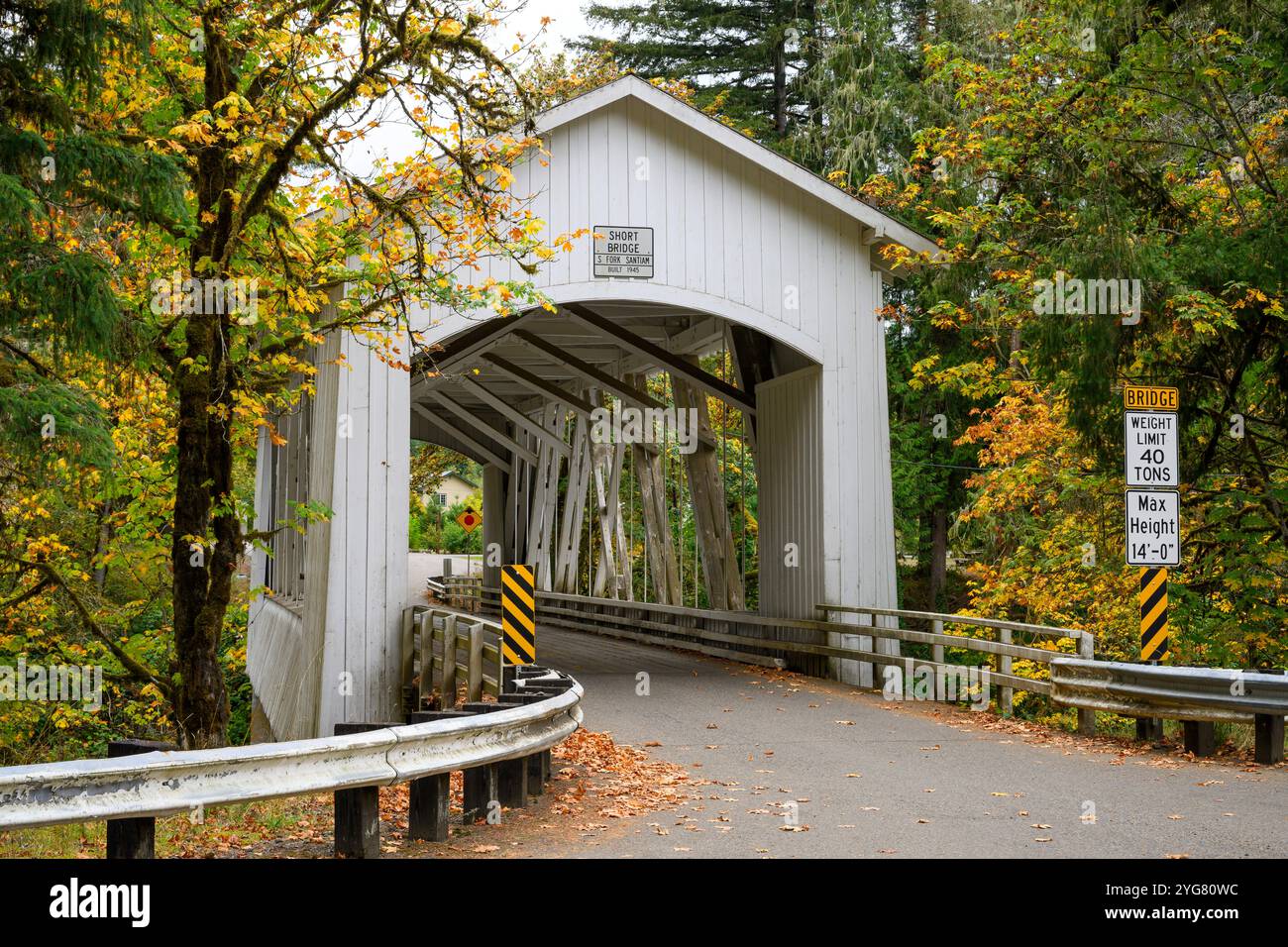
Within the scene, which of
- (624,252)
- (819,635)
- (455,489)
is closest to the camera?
(624,252)

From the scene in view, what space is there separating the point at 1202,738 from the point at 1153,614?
111 centimetres

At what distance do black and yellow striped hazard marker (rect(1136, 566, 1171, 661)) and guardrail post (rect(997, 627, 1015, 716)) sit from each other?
5.28 feet

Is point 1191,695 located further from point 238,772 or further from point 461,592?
point 461,592

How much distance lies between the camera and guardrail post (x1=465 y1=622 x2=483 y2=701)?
405 inches

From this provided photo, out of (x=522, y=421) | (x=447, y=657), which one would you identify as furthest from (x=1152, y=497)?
(x=522, y=421)

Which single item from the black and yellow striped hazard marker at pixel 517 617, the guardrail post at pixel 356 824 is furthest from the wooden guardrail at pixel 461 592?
the guardrail post at pixel 356 824

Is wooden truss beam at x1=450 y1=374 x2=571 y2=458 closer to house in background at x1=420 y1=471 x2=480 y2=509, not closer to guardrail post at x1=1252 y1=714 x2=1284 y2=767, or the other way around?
guardrail post at x1=1252 y1=714 x2=1284 y2=767

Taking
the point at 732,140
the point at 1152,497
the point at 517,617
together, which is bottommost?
the point at 517,617

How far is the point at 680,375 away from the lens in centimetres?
1838

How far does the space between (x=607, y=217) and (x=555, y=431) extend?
13.2 m

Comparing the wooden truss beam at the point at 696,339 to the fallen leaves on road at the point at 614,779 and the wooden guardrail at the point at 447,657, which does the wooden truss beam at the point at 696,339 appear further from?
the fallen leaves on road at the point at 614,779

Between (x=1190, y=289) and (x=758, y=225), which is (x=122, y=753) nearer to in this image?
(x=1190, y=289)

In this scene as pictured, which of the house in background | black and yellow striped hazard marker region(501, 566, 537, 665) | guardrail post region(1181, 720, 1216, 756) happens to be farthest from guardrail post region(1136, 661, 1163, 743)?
the house in background
